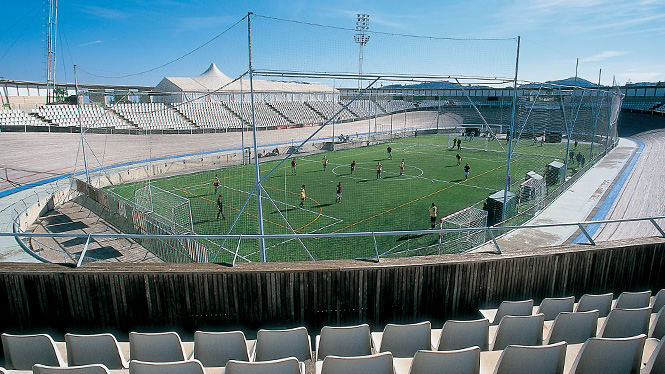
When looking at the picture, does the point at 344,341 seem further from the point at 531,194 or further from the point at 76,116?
the point at 76,116

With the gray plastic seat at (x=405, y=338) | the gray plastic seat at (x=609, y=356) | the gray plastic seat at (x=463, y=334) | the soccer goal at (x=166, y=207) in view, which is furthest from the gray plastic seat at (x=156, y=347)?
the soccer goal at (x=166, y=207)

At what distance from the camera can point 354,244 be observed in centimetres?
1416

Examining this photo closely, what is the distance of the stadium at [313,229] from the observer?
15.6 ft

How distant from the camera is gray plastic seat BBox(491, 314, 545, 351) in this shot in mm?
4133

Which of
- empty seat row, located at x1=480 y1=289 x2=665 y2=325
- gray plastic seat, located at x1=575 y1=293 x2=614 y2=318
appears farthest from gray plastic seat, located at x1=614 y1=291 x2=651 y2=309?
gray plastic seat, located at x1=575 y1=293 x2=614 y2=318

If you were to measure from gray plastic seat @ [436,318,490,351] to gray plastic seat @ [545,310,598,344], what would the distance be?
2.45ft

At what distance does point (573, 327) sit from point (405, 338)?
1.83 metres

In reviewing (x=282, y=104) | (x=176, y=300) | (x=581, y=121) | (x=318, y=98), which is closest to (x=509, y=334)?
(x=176, y=300)

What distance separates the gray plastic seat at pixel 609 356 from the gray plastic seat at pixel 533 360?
16 centimetres

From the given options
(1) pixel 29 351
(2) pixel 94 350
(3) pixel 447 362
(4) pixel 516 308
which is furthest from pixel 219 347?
(4) pixel 516 308

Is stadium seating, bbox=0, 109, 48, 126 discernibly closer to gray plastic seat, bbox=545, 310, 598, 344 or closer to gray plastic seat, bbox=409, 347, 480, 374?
gray plastic seat, bbox=409, 347, 480, 374

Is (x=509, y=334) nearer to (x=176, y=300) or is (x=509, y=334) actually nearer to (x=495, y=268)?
(x=495, y=268)

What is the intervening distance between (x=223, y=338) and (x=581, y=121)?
3598cm

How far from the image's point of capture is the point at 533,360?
3324mm
